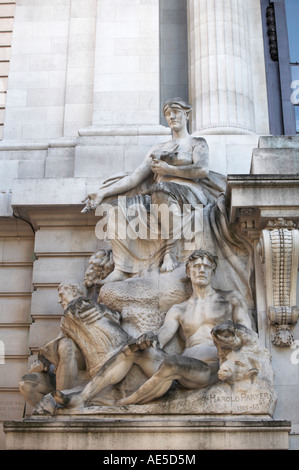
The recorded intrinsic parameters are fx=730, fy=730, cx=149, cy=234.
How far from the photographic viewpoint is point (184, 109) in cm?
1240

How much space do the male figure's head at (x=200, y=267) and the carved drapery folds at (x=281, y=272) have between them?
0.78 meters

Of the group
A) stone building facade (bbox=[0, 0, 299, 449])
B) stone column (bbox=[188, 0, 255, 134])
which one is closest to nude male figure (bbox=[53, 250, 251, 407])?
stone building facade (bbox=[0, 0, 299, 449])

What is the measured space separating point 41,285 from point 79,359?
230 centimetres

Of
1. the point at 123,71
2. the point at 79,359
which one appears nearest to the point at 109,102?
the point at 123,71

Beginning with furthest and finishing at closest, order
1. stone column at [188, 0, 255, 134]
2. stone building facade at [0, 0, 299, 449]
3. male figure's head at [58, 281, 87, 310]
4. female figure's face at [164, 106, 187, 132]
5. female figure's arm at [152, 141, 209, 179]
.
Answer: stone column at [188, 0, 255, 134], female figure's face at [164, 106, 187, 132], stone building facade at [0, 0, 299, 449], female figure's arm at [152, 141, 209, 179], male figure's head at [58, 281, 87, 310]

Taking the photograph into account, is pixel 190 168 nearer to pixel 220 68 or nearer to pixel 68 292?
pixel 68 292

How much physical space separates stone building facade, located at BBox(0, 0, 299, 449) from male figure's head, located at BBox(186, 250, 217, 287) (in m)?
0.79

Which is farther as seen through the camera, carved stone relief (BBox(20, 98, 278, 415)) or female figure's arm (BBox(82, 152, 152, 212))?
female figure's arm (BBox(82, 152, 152, 212))

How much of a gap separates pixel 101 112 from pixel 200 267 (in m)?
4.69

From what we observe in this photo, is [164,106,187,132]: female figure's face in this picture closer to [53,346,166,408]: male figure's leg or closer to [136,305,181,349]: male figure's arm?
[136,305,181,349]: male figure's arm

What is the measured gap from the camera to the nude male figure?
361 inches

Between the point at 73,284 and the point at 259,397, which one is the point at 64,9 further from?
the point at 259,397

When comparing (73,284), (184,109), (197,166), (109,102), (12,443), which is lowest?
(12,443)

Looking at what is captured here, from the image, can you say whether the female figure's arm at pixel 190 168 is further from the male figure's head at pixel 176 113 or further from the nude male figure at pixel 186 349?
the nude male figure at pixel 186 349
